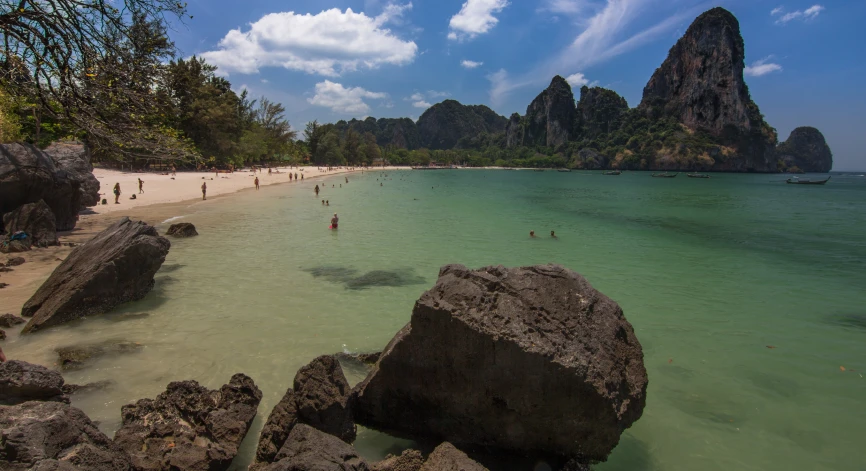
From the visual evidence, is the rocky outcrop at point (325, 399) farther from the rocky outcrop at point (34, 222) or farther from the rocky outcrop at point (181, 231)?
the rocky outcrop at point (181, 231)

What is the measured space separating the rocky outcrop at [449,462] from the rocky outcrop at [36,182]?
14.9 meters

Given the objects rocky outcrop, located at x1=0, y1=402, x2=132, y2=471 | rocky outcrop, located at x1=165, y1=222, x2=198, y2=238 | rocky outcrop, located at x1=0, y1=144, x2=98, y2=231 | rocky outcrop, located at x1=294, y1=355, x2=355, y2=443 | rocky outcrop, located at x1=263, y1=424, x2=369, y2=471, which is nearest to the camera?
rocky outcrop, located at x1=0, y1=402, x2=132, y2=471

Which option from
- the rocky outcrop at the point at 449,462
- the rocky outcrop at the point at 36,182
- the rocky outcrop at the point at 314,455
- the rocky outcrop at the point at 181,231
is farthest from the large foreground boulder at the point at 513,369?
the rocky outcrop at the point at 181,231

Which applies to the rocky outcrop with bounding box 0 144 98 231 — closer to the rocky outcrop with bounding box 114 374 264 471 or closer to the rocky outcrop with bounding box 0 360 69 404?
the rocky outcrop with bounding box 0 360 69 404

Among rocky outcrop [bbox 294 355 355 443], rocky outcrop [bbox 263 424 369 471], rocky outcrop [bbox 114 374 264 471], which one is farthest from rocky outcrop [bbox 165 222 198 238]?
rocky outcrop [bbox 263 424 369 471]

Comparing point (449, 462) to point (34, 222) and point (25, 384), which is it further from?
point (34, 222)

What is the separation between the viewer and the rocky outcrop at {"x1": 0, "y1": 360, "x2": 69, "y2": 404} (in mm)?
4027

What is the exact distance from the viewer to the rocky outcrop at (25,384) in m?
4.03

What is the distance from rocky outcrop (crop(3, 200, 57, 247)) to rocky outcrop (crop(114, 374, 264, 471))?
11279 millimetres

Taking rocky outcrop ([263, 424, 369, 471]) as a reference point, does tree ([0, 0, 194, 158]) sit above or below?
above

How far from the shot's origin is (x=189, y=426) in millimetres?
4227

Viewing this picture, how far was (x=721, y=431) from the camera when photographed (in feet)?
17.9

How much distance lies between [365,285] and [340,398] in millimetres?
6808

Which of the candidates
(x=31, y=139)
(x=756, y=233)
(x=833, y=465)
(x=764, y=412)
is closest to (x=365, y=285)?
(x=764, y=412)
